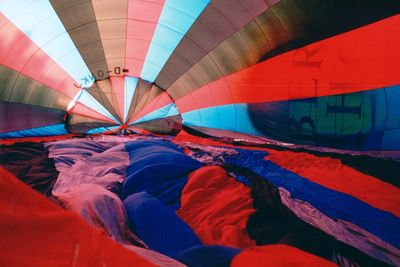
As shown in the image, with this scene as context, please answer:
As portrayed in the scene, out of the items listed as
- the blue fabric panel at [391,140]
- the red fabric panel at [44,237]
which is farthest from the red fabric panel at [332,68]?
the red fabric panel at [44,237]

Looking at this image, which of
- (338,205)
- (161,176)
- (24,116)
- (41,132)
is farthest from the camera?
(41,132)

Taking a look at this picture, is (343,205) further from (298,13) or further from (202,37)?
(202,37)

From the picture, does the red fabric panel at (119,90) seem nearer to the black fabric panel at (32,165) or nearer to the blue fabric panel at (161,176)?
the black fabric panel at (32,165)

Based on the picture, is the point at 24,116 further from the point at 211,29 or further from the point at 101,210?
the point at 101,210

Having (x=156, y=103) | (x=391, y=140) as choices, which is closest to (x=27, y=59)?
(x=156, y=103)

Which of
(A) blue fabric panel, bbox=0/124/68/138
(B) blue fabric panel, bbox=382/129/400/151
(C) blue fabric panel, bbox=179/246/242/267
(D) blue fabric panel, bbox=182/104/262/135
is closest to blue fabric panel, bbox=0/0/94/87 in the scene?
(A) blue fabric panel, bbox=0/124/68/138

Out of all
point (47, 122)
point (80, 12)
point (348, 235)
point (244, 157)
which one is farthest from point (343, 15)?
point (47, 122)
